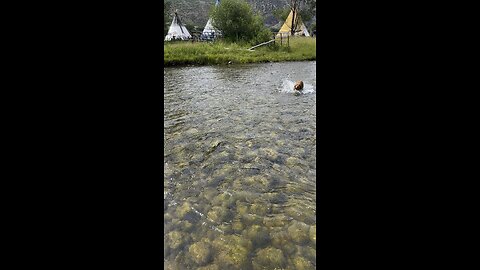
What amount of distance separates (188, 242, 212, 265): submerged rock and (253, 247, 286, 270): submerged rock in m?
0.42

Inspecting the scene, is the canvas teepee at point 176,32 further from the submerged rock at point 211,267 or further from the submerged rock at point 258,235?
the submerged rock at point 211,267

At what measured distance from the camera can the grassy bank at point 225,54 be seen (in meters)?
22.1

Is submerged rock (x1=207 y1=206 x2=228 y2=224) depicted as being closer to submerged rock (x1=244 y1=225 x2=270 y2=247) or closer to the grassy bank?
submerged rock (x1=244 y1=225 x2=270 y2=247)

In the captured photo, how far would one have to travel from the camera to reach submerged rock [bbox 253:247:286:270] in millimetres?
2244

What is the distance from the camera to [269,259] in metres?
2.32

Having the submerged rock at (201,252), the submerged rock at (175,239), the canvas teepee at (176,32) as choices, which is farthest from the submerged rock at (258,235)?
the canvas teepee at (176,32)

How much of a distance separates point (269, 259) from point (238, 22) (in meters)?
37.1

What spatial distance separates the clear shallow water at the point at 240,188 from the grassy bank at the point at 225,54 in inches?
597

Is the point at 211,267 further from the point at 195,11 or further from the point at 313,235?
the point at 195,11
